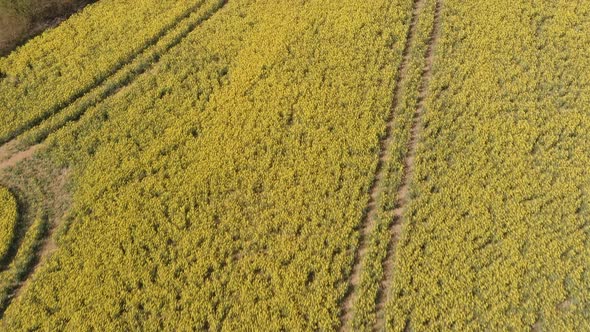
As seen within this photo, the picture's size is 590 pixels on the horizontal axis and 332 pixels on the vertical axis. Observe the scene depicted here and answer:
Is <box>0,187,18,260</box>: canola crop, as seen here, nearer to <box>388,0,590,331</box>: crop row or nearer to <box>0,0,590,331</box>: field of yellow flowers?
<box>0,0,590,331</box>: field of yellow flowers

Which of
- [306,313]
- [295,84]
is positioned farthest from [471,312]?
[295,84]

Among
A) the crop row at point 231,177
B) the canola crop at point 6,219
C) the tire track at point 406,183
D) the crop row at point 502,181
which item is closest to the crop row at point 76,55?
the crop row at point 231,177

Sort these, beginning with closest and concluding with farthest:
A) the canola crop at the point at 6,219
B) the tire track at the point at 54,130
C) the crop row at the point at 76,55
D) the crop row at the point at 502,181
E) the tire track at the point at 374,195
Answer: the crop row at the point at 502,181
the tire track at the point at 374,195
the tire track at the point at 54,130
the canola crop at the point at 6,219
the crop row at the point at 76,55

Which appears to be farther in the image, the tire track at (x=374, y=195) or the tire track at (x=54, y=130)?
the tire track at (x=54, y=130)

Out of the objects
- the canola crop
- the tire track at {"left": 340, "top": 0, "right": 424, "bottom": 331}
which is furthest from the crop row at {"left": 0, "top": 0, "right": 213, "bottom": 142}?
the tire track at {"left": 340, "top": 0, "right": 424, "bottom": 331}

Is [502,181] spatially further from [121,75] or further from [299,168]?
[121,75]

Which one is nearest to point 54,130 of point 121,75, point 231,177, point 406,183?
point 121,75

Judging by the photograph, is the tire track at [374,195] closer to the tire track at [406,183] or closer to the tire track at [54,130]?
the tire track at [406,183]
